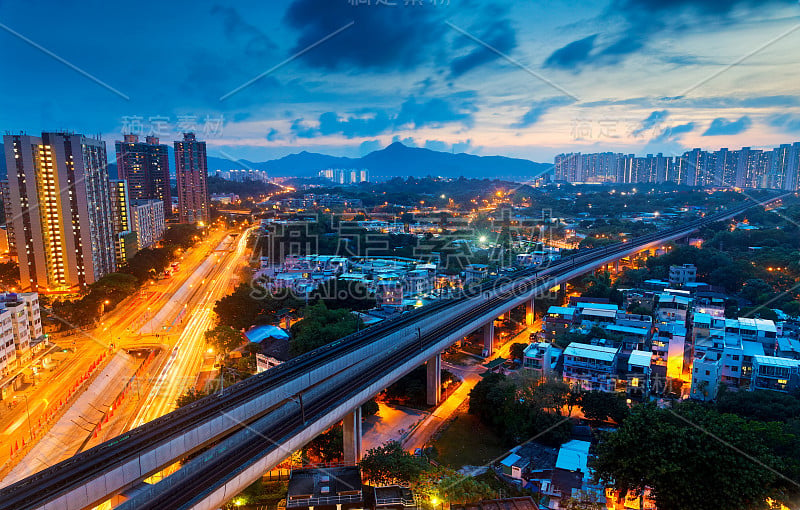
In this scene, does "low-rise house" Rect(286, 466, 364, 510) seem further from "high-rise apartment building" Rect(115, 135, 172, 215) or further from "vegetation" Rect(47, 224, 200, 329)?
"high-rise apartment building" Rect(115, 135, 172, 215)

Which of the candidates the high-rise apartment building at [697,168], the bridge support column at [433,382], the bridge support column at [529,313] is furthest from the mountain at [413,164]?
the bridge support column at [433,382]

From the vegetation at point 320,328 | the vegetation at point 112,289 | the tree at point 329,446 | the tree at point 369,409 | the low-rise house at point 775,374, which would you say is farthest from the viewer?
the vegetation at point 112,289

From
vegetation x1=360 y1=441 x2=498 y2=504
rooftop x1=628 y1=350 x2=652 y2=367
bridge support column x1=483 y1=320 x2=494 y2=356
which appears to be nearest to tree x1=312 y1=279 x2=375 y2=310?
bridge support column x1=483 y1=320 x2=494 y2=356

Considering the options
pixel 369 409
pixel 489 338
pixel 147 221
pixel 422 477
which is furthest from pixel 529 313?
pixel 147 221

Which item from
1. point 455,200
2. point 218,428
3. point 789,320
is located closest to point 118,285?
point 218,428

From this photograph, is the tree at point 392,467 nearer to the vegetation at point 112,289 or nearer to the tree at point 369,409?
the tree at point 369,409

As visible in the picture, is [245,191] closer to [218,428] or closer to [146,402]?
[146,402]
